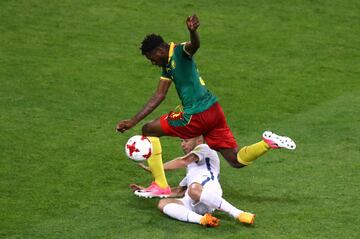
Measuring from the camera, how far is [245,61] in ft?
46.6

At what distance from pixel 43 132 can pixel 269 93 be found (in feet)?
11.9

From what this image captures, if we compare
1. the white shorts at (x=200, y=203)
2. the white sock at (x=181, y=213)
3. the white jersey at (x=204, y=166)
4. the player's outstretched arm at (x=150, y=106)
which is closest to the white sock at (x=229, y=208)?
the white shorts at (x=200, y=203)

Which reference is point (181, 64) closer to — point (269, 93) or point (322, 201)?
point (322, 201)

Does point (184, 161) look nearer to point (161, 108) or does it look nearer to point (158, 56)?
point (158, 56)

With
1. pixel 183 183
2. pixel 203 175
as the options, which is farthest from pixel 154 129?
pixel 203 175

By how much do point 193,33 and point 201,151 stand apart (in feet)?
4.43

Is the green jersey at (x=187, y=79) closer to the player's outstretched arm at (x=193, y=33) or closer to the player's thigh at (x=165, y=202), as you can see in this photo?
the player's outstretched arm at (x=193, y=33)

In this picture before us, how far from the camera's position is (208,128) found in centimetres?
903

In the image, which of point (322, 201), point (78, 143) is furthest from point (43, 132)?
point (322, 201)

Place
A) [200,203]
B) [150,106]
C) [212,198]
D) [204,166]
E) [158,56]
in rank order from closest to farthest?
[212,198]
[200,203]
[158,56]
[204,166]
[150,106]

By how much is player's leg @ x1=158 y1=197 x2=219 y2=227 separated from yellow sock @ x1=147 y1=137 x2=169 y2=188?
56 cm

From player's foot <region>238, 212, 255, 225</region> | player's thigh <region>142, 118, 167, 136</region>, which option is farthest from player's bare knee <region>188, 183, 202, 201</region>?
player's thigh <region>142, 118, 167, 136</region>

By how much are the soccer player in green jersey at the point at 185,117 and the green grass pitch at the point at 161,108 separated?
1.60ft

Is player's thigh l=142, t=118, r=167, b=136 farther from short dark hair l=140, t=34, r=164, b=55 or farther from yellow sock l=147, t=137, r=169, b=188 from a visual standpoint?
short dark hair l=140, t=34, r=164, b=55
